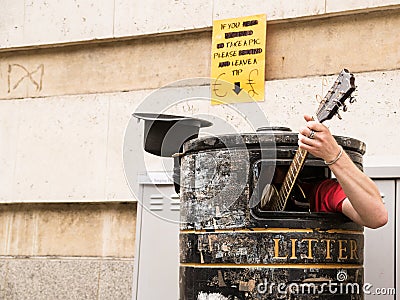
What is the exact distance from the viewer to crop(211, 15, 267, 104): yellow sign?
17.1 ft

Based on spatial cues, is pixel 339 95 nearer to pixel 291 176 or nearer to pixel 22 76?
pixel 291 176

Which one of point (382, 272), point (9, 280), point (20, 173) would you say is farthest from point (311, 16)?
point (9, 280)

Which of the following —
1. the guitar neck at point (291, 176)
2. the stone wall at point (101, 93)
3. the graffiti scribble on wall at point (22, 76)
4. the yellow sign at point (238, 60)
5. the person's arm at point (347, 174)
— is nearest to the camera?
the person's arm at point (347, 174)

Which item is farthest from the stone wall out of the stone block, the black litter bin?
the black litter bin

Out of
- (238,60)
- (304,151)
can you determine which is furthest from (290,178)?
(238,60)

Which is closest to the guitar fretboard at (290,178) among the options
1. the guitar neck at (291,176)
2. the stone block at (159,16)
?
the guitar neck at (291,176)

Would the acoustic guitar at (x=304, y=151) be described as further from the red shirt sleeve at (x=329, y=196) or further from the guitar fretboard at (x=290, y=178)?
the red shirt sleeve at (x=329, y=196)

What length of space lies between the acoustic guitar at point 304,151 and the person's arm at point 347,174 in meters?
0.09

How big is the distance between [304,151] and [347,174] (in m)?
0.20

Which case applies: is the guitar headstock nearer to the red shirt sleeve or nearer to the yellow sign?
the red shirt sleeve

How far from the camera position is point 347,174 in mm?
3229

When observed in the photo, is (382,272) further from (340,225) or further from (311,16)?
(311,16)

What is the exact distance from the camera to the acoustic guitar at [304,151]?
3.21 metres

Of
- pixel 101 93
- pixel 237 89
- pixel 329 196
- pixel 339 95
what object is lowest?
Answer: pixel 329 196
